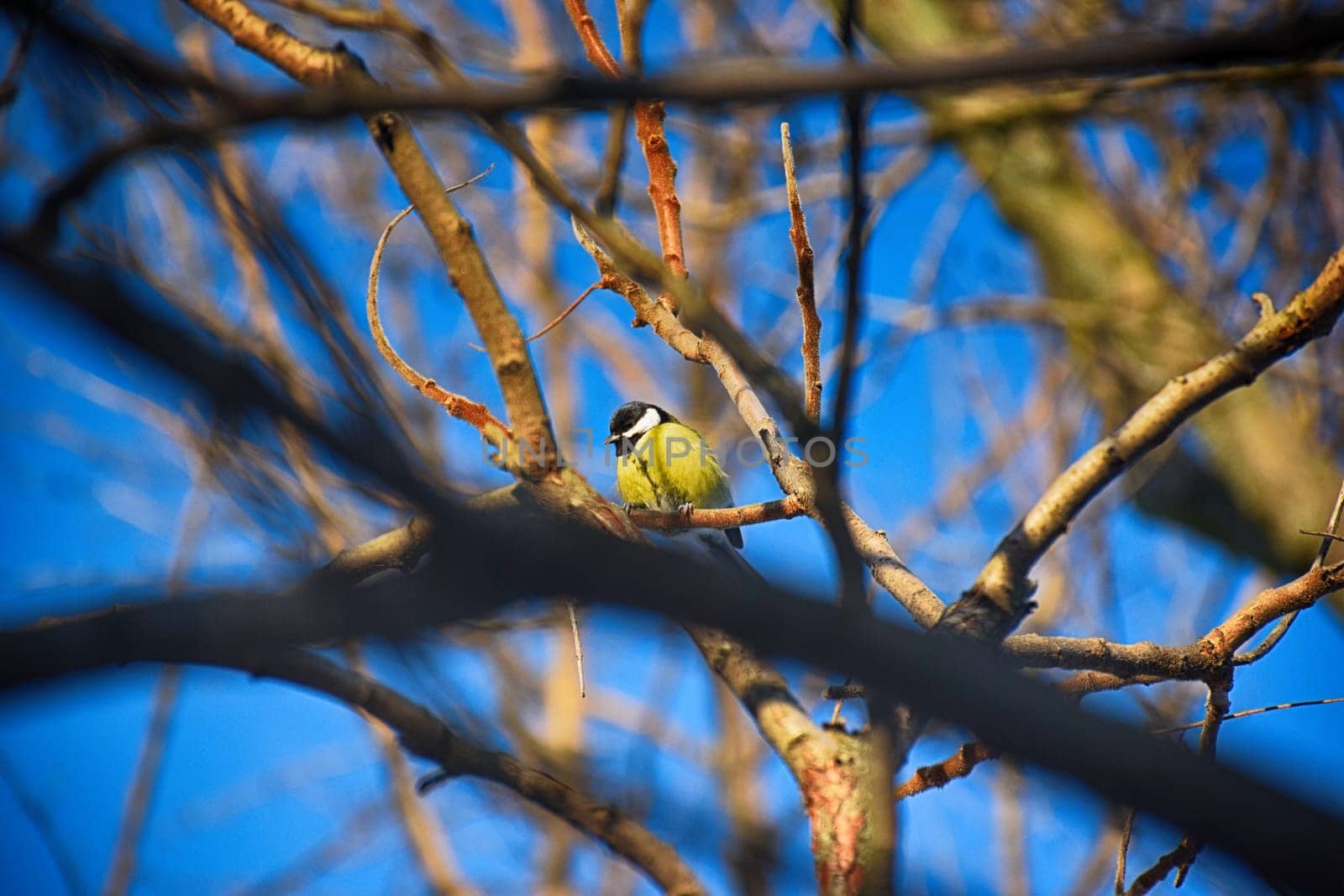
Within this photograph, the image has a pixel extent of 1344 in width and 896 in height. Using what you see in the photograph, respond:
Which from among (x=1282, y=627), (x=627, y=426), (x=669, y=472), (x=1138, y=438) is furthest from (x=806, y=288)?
(x=627, y=426)

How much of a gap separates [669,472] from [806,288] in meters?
2.31

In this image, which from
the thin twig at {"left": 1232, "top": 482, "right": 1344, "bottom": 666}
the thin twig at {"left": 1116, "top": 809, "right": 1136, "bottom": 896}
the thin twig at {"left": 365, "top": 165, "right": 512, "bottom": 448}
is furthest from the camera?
the thin twig at {"left": 365, "top": 165, "right": 512, "bottom": 448}

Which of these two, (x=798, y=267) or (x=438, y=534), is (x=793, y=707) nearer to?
(x=798, y=267)

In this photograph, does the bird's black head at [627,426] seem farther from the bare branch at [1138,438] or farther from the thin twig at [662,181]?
the bare branch at [1138,438]

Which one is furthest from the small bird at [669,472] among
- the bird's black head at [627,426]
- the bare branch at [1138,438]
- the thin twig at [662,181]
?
the bare branch at [1138,438]

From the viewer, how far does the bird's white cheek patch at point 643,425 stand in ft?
13.6

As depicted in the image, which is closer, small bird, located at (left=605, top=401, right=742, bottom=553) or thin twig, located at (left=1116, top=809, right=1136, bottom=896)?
thin twig, located at (left=1116, top=809, right=1136, bottom=896)

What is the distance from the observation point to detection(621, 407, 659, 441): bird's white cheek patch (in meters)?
4.13

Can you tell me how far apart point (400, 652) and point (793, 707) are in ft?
2.76

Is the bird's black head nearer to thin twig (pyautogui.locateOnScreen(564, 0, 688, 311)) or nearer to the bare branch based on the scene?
thin twig (pyautogui.locateOnScreen(564, 0, 688, 311))

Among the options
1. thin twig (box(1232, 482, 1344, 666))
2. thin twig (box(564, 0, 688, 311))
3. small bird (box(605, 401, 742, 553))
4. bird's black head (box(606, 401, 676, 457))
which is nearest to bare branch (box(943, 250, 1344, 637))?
thin twig (box(1232, 482, 1344, 666))

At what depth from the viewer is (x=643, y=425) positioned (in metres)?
4.26

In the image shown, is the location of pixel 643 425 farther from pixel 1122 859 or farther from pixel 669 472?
pixel 1122 859

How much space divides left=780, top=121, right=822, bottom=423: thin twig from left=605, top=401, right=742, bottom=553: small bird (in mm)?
2176
